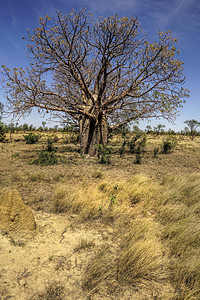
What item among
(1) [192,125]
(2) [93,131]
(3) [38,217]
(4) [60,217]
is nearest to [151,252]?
(4) [60,217]

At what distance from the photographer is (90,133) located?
11.8 meters

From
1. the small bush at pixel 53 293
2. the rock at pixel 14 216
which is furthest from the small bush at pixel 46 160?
the small bush at pixel 53 293

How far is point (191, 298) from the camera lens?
6.76 feet

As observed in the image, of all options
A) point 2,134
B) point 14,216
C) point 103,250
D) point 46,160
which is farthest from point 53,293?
point 2,134

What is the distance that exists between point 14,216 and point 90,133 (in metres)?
8.79

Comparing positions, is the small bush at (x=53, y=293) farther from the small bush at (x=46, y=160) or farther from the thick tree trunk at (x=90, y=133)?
the thick tree trunk at (x=90, y=133)

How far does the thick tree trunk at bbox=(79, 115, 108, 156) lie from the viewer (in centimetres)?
1155

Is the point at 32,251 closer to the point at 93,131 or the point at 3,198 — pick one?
the point at 3,198

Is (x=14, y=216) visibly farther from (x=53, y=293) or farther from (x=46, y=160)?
(x=46, y=160)

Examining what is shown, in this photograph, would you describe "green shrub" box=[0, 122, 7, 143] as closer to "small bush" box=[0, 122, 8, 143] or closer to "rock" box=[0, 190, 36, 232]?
"small bush" box=[0, 122, 8, 143]

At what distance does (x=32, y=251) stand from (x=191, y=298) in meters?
2.00

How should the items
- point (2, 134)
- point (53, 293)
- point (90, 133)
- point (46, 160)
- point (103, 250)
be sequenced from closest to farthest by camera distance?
point (53, 293) → point (103, 250) → point (46, 160) → point (90, 133) → point (2, 134)

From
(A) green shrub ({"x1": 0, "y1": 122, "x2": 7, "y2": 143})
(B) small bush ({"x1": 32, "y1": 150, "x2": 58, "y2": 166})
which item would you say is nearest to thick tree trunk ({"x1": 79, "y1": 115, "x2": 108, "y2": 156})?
(B) small bush ({"x1": 32, "y1": 150, "x2": 58, "y2": 166})

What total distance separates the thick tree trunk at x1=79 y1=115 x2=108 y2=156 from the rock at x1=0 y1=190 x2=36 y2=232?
838 cm
